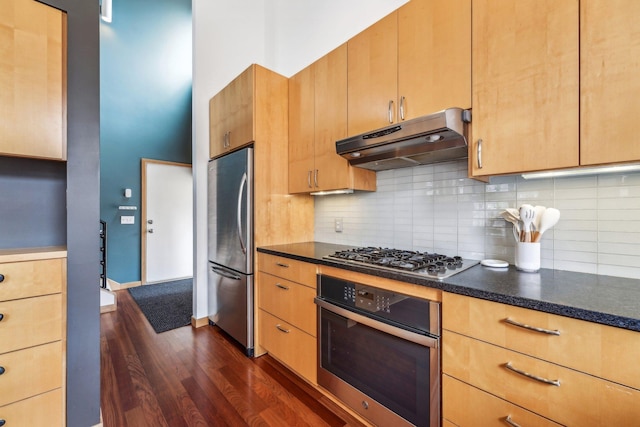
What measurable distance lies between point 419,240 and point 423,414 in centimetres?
100

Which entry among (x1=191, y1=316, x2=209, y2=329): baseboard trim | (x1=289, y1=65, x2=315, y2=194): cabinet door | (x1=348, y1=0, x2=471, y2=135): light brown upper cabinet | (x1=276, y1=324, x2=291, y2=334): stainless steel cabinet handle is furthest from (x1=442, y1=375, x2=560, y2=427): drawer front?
(x1=191, y1=316, x2=209, y2=329): baseboard trim

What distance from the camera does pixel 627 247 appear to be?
3.84ft

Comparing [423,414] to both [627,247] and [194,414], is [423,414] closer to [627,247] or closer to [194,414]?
[627,247]

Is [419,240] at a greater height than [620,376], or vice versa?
[419,240]

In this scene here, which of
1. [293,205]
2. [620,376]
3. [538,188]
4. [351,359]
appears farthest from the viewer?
[293,205]

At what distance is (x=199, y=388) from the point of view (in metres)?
1.84

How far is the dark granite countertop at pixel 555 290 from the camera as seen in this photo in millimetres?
805

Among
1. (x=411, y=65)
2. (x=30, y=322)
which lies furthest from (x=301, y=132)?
(x=30, y=322)

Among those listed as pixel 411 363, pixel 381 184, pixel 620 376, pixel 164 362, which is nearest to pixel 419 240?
pixel 381 184

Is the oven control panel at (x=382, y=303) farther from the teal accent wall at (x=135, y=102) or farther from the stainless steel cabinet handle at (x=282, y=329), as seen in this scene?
the teal accent wall at (x=135, y=102)

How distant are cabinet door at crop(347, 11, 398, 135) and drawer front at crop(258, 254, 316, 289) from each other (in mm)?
980

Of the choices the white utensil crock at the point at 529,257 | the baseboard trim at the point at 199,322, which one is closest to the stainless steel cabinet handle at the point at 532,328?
the white utensil crock at the point at 529,257

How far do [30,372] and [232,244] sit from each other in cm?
136

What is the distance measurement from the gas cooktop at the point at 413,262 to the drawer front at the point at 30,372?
4.91 ft
